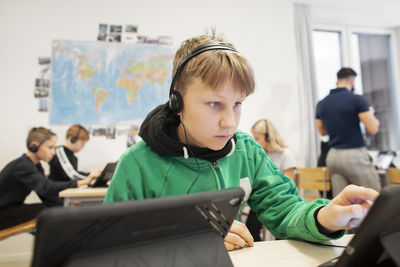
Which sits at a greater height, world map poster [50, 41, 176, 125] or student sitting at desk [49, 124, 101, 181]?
world map poster [50, 41, 176, 125]

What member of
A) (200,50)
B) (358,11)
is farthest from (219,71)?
(358,11)

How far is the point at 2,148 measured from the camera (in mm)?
3133

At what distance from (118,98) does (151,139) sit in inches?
110

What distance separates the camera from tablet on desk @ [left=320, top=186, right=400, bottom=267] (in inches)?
14.9

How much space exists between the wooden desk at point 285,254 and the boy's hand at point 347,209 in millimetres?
44

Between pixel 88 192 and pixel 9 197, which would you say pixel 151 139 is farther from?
pixel 9 197

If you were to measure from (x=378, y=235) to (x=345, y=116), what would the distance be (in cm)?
270

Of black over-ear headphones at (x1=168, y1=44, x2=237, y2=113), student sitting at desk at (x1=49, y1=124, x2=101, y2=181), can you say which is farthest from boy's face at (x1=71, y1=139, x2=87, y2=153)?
black over-ear headphones at (x1=168, y1=44, x2=237, y2=113)

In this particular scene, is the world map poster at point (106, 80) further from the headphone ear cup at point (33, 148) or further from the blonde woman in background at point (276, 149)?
the blonde woman in background at point (276, 149)

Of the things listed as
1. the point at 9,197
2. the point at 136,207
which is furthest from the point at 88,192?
the point at 136,207

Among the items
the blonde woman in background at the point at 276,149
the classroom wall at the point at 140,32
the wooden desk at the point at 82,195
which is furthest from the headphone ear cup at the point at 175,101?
the classroom wall at the point at 140,32

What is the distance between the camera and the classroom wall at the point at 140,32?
10.6ft

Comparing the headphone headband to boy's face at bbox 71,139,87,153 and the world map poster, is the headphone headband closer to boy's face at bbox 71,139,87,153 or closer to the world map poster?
boy's face at bbox 71,139,87,153

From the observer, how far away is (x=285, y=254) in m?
0.66
